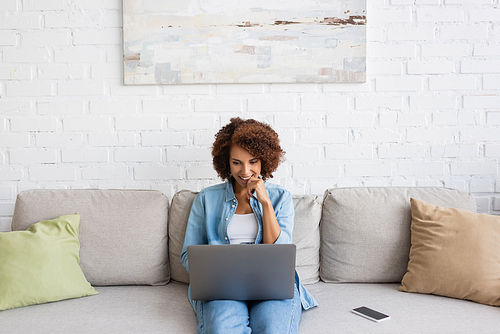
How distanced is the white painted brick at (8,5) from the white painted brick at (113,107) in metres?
0.62

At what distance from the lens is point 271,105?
2078 mm

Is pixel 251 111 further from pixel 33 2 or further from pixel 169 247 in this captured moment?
pixel 33 2

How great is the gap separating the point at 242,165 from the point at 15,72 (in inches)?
53.1

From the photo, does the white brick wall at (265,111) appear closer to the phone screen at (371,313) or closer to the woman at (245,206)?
the woman at (245,206)

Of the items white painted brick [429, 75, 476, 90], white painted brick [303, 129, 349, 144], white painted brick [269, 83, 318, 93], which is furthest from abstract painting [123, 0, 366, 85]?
white painted brick [429, 75, 476, 90]

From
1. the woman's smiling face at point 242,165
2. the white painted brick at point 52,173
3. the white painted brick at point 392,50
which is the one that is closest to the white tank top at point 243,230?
the woman's smiling face at point 242,165

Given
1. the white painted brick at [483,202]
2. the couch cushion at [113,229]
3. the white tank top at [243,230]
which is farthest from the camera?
the white painted brick at [483,202]

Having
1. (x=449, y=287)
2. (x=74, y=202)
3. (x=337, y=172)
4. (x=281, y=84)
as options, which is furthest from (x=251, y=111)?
(x=449, y=287)

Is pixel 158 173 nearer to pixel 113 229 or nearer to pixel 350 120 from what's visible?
pixel 113 229

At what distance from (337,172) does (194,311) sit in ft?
3.39

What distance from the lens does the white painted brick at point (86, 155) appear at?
2080 mm

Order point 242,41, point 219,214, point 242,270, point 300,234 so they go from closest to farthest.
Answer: point 242,270
point 219,214
point 300,234
point 242,41

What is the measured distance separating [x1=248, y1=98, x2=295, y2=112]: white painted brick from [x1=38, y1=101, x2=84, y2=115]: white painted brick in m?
0.89

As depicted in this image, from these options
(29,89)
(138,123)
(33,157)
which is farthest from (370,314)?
(29,89)
